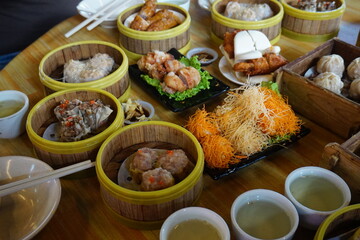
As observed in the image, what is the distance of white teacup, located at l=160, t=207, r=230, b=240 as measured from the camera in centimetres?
128

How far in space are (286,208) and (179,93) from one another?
100 centimetres

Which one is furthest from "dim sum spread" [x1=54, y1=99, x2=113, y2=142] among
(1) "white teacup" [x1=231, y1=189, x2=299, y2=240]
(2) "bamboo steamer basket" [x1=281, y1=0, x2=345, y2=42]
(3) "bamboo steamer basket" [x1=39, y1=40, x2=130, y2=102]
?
(2) "bamboo steamer basket" [x1=281, y1=0, x2=345, y2=42]

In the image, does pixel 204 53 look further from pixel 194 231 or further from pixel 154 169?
pixel 194 231

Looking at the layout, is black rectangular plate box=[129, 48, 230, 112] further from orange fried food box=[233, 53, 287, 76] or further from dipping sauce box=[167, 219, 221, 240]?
dipping sauce box=[167, 219, 221, 240]

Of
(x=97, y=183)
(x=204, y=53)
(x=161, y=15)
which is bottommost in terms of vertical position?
(x=97, y=183)

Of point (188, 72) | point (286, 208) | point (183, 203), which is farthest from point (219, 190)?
point (188, 72)

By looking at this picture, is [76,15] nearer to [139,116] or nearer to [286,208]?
[139,116]

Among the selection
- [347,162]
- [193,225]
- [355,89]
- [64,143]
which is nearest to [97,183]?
[64,143]

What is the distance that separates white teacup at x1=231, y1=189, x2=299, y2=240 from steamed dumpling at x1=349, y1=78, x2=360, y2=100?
0.90 meters

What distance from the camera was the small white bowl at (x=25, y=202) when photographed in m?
1.40

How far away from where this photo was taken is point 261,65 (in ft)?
7.27

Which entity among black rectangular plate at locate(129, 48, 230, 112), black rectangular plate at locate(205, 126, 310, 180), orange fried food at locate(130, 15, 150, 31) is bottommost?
black rectangular plate at locate(205, 126, 310, 180)

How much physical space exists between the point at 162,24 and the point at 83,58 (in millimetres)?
606

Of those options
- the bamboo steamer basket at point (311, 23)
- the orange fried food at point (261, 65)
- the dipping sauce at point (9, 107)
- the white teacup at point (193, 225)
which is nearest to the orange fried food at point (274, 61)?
the orange fried food at point (261, 65)
